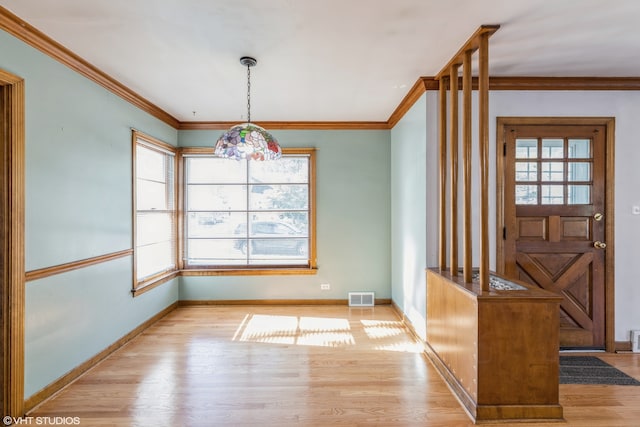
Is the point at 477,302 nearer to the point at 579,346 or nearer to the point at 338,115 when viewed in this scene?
the point at 579,346

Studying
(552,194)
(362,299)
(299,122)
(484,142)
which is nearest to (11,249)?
(484,142)

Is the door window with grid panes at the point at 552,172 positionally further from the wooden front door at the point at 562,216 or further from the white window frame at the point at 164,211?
the white window frame at the point at 164,211

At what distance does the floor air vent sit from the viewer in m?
4.71

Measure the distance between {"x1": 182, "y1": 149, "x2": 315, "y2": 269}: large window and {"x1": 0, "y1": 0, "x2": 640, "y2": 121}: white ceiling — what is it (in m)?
1.48

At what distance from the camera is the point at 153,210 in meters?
4.16

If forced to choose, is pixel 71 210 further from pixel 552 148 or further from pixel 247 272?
pixel 552 148

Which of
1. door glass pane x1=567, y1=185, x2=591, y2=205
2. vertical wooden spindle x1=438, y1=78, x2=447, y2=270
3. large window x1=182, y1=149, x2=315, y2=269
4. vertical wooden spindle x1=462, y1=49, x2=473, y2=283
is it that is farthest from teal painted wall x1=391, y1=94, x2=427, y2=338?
door glass pane x1=567, y1=185, x2=591, y2=205

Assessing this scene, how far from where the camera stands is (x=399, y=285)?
432 centimetres

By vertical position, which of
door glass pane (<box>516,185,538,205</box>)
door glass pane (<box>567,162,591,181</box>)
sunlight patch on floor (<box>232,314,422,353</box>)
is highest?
door glass pane (<box>567,162,591,181</box>)

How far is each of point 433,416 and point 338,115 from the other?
3474 millimetres

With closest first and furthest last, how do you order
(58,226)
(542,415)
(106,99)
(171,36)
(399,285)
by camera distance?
(542,415) < (171,36) < (58,226) < (106,99) < (399,285)

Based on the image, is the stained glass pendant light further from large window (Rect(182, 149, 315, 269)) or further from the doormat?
the doormat

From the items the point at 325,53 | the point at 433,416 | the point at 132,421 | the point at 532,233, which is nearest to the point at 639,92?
the point at 532,233

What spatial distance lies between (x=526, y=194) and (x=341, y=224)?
2354 millimetres
